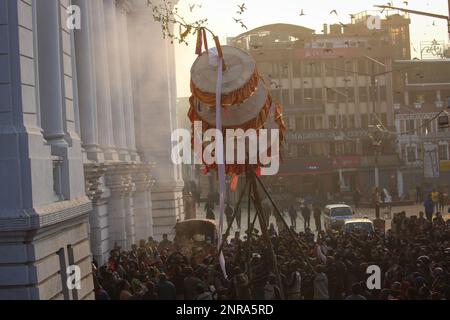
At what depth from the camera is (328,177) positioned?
7688 cm

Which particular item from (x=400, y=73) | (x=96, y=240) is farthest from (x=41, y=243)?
(x=400, y=73)

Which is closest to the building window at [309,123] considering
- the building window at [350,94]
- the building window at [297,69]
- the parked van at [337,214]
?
the building window at [297,69]

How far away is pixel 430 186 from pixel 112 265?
185ft

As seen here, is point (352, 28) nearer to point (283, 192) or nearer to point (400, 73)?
point (400, 73)

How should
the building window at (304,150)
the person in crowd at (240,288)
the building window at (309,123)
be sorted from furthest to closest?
the building window at (309,123) → the building window at (304,150) → the person in crowd at (240,288)

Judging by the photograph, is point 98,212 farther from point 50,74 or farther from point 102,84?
point 50,74

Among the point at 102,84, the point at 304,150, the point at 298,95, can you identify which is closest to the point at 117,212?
the point at 102,84

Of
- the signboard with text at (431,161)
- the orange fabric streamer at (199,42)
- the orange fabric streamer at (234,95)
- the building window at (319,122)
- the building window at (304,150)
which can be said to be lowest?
the signboard with text at (431,161)

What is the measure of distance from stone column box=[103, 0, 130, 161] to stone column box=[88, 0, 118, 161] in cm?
231

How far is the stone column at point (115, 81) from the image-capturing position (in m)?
34.2

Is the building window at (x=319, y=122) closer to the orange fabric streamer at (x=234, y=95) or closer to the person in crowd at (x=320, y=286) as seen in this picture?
the person in crowd at (x=320, y=286)

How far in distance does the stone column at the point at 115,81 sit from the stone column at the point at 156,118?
20.2ft

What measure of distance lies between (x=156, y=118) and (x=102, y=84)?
10.5 metres

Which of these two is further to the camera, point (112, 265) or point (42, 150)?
point (112, 265)
